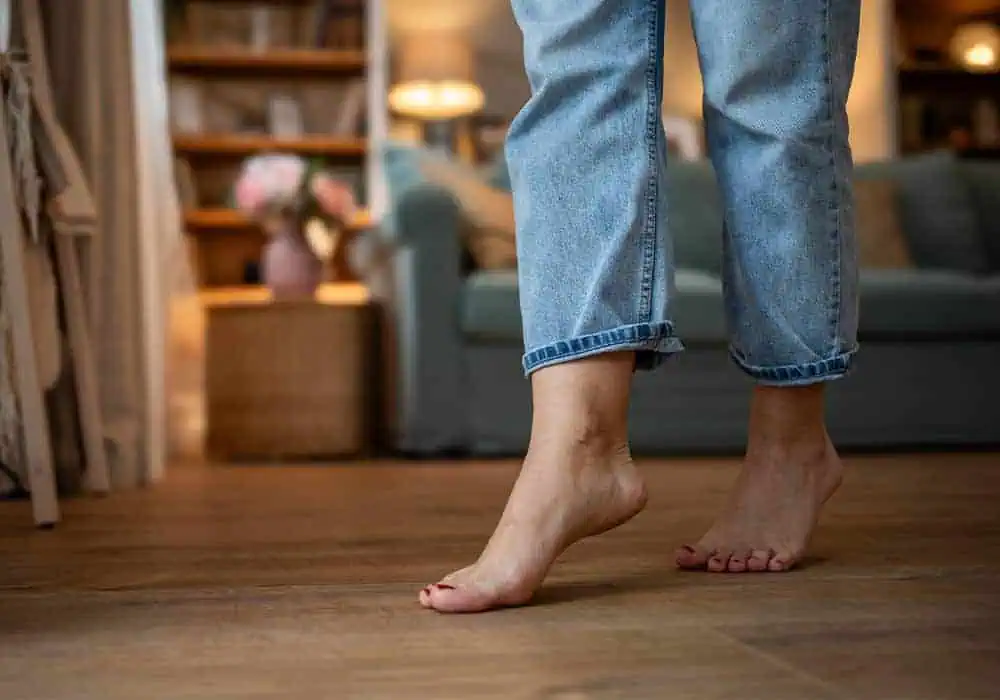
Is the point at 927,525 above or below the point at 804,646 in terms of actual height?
below

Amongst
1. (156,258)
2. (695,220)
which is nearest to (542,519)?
(156,258)

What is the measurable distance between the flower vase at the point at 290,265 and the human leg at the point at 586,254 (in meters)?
2.04

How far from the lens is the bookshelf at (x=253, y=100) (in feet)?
16.0

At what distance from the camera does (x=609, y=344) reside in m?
0.95

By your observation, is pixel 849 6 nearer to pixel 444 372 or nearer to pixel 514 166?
pixel 514 166

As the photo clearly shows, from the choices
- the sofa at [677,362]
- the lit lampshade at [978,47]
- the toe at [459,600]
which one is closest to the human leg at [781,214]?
the toe at [459,600]

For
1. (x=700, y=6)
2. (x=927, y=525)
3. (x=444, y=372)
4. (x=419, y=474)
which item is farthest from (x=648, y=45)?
(x=444, y=372)

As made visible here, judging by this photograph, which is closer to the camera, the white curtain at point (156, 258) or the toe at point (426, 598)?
the toe at point (426, 598)

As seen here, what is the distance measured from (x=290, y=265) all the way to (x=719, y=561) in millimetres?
2069

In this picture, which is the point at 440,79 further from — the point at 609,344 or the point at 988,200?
the point at 609,344

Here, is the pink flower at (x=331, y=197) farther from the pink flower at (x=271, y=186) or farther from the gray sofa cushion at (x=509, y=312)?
the gray sofa cushion at (x=509, y=312)

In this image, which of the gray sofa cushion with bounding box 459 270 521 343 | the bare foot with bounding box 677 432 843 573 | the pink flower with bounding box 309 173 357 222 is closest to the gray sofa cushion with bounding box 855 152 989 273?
the gray sofa cushion with bounding box 459 270 521 343

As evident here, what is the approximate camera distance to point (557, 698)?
65cm

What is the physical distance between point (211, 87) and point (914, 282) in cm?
328
